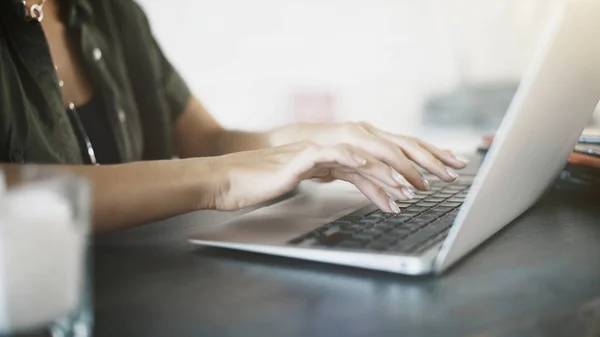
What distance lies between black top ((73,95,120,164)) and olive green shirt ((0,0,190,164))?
0.01 m

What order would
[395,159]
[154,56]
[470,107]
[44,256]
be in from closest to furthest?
1. [44,256]
2. [395,159]
3. [154,56]
4. [470,107]

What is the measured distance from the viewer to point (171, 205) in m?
0.69

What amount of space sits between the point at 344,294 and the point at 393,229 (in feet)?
0.46

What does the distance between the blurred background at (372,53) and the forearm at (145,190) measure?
6.29 ft

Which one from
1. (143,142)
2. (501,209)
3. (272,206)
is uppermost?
(501,209)

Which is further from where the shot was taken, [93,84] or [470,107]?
[470,107]

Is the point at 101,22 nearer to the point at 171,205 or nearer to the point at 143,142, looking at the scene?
the point at 143,142

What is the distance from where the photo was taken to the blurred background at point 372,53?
253 cm

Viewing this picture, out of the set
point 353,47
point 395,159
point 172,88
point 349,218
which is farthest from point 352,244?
point 353,47

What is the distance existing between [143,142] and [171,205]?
67 centimetres

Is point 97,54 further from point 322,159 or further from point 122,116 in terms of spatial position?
point 322,159

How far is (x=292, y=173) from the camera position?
2.19 ft

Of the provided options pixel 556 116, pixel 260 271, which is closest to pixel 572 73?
pixel 556 116

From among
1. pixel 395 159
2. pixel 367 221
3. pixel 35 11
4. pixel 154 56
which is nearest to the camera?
pixel 367 221
